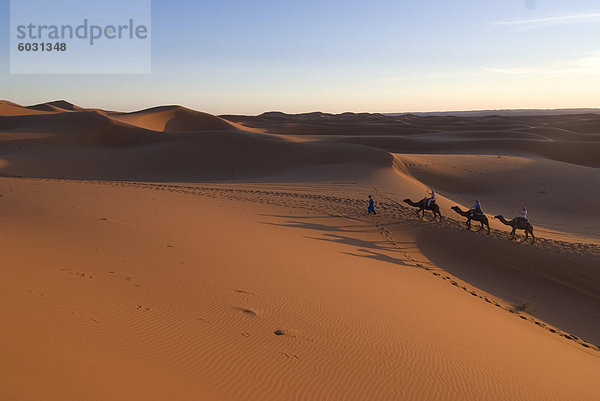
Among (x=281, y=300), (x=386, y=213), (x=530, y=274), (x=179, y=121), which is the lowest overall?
(x=530, y=274)

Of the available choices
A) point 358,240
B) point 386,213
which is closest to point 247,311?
point 358,240

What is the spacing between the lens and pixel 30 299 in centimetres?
583

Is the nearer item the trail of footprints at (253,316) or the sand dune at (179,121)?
the trail of footprints at (253,316)

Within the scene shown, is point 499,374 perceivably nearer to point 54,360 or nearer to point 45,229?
point 54,360

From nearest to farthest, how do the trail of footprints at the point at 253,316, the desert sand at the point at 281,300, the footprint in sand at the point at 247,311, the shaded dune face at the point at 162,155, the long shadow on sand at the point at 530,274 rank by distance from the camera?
the desert sand at the point at 281,300
the trail of footprints at the point at 253,316
the footprint in sand at the point at 247,311
the long shadow on sand at the point at 530,274
the shaded dune face at the point at 162,155

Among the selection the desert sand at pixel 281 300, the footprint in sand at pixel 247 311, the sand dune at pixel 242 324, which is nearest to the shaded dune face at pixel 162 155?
the desert sand at pixel 281 300

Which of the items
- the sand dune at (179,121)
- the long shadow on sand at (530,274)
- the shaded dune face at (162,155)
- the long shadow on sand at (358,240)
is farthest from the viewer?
the sand dune at (179,121)

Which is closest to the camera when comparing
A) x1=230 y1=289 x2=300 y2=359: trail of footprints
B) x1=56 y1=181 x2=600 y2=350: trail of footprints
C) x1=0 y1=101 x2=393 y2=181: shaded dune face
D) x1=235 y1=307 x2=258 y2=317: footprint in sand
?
x1=230 y1=289 x2=300 y2=359: trail of footprints

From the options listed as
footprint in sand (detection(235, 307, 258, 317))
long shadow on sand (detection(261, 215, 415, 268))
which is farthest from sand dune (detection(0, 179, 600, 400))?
long shadow on sand (detection(261, 215, 415, 268))

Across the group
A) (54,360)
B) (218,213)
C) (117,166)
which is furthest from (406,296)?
(117,166)

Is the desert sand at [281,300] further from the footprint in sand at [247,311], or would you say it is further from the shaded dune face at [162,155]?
the shaded dune face at [162,155]

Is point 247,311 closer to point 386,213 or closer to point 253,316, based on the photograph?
point 253,316

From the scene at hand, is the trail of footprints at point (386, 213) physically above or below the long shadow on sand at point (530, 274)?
above

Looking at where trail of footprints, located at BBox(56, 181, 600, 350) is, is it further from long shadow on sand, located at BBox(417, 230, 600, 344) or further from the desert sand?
long shadow on sand, located at BBox(417, 230, 600, 344)
